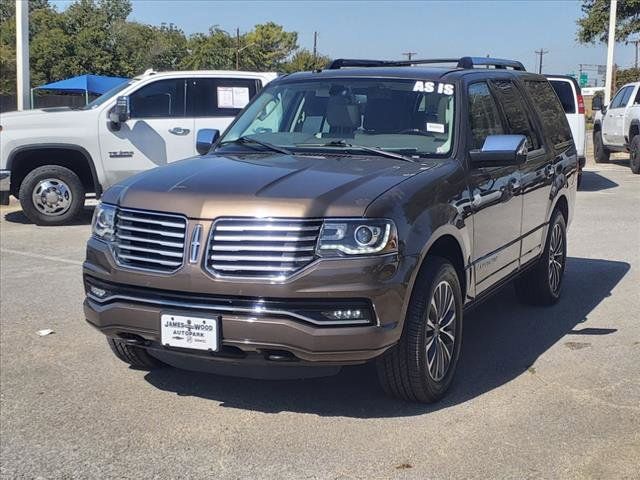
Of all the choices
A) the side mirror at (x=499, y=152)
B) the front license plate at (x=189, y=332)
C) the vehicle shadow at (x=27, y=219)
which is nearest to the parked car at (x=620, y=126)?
the vehicle shadow at (x=27, y=219)

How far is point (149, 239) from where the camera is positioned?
411 centimetres

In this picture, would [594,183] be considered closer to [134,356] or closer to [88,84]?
[134,356]

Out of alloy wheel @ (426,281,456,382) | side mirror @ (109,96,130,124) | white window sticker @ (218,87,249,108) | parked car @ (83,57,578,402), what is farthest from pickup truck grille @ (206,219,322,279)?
white window sticker @ (218,87,249,108)

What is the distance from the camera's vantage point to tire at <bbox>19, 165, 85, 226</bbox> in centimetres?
1080

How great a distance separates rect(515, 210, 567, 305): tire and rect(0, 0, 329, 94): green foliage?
35956mm

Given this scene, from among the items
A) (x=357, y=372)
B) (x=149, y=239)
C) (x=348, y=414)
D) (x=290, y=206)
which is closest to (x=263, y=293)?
(x=290, y=206)

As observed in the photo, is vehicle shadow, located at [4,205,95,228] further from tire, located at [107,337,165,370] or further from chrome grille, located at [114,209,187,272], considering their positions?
chrome grille, located at [114,209,187,272]

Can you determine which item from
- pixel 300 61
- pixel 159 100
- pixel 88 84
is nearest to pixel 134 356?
pixel 159 100

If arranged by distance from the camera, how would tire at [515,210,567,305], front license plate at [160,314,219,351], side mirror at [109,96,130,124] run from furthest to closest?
side mirror at [109,96,130,124] → tire at [515,210,567,305] → front license plate at [160,314,219,351]

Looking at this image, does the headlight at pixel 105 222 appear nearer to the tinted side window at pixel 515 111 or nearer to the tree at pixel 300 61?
the tinted side window at pixel 515 111

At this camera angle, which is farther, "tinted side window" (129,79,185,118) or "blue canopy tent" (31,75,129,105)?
"blue canopy tent" (31,75,129,105)

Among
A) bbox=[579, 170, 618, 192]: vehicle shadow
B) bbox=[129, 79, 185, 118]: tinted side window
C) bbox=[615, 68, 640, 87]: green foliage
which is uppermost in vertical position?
bbox=[615, 68, 640, 87]: green foliage

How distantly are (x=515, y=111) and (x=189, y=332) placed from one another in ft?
10.6

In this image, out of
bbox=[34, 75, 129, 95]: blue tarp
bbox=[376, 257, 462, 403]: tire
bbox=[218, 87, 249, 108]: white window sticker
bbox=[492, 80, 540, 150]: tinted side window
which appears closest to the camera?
bbox=[376, 257, 462, 403]: tire
